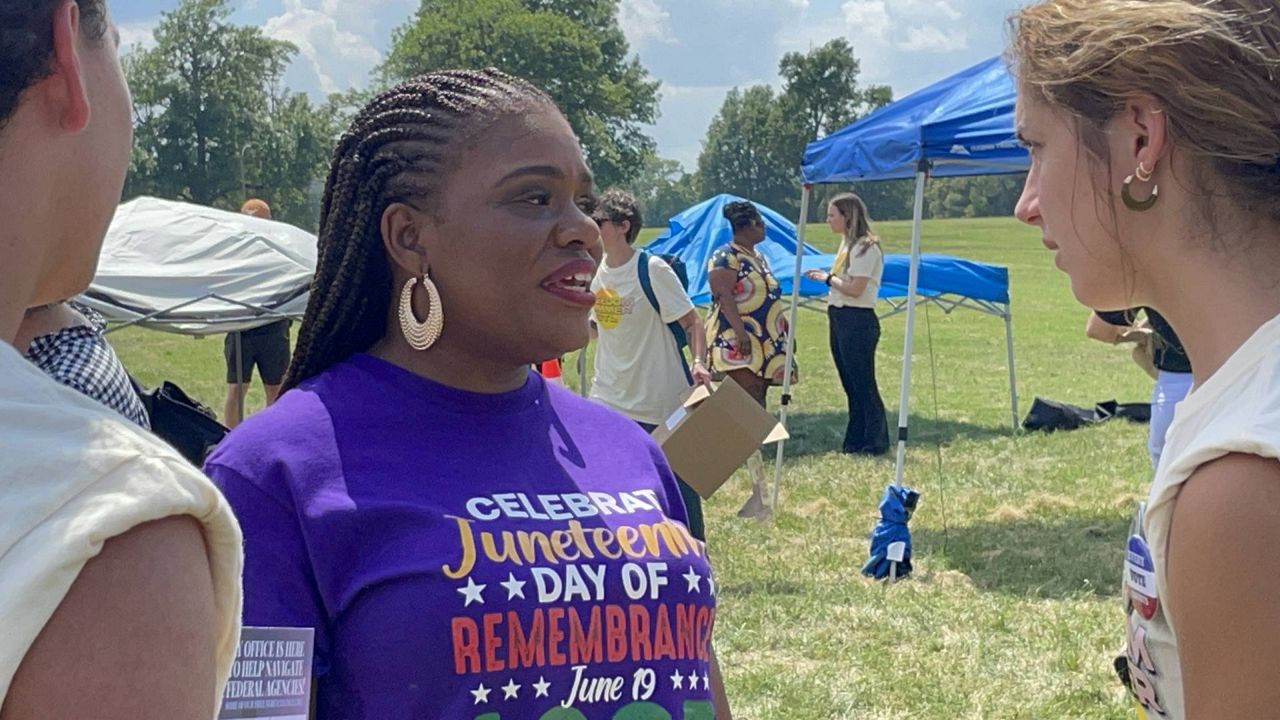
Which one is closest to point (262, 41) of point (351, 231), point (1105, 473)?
point (1105, 473)

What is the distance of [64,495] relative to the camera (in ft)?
2.49

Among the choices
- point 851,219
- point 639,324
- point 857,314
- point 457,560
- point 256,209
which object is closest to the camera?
point 457,560

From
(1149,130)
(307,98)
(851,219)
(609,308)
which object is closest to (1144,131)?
(1149,130)

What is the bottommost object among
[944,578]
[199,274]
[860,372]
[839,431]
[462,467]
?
[839,431]

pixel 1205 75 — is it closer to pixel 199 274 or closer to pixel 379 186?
pixel 379 186


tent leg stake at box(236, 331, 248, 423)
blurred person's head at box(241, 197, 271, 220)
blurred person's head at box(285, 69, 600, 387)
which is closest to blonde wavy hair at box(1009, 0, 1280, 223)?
blurred person's head at box(285, 69, 600, 387)

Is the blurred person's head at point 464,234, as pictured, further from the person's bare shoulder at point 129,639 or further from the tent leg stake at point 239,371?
the tent leg stake at point 239,371

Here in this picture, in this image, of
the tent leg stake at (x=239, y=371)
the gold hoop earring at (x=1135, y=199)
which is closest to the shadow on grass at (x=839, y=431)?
the tent leg stake at (x=239, y=371)

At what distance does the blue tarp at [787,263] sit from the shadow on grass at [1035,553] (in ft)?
11.6

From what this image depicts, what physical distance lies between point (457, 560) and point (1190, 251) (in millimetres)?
951

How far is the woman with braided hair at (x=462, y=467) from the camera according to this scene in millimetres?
1560

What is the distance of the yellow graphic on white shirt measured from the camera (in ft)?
Answer: 22.2

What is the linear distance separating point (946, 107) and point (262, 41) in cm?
6209

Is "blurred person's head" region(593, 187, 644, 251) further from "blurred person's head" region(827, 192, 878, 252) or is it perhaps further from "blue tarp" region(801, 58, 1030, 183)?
"blurred person's head" region(827, 192, 878, 252)
